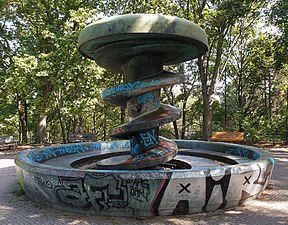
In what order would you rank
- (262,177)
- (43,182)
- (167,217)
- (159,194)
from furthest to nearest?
1. (262,177)
2. (43,182)
3. (167,217)
4. (159,194)

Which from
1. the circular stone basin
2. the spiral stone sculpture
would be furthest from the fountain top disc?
the circular stone basin

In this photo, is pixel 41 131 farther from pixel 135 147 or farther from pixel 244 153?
pixel 244 153

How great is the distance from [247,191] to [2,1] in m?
19.2

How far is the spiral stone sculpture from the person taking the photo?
18.7ft

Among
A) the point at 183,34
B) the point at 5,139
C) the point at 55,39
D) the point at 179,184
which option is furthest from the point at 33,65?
the point at 179,184

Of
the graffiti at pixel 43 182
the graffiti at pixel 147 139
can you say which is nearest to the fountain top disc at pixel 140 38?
the graffiti at pixel 147 139

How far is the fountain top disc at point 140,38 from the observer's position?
210 inches

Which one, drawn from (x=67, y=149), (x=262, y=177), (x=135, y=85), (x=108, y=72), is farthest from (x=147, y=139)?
(x=108, y=72)

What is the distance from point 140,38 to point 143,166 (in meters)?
3.02

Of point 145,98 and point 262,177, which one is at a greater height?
point 145,98

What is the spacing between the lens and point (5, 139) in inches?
659

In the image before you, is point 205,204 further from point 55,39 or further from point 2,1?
point 2,1

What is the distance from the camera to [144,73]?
21.8 ft

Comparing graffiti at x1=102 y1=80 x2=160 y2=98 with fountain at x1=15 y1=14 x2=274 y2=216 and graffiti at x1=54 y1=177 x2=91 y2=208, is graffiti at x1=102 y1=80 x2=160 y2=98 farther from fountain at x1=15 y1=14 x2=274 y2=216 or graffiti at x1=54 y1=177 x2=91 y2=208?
graffiti at x1=54 y1=177 x2=91 y2=208
